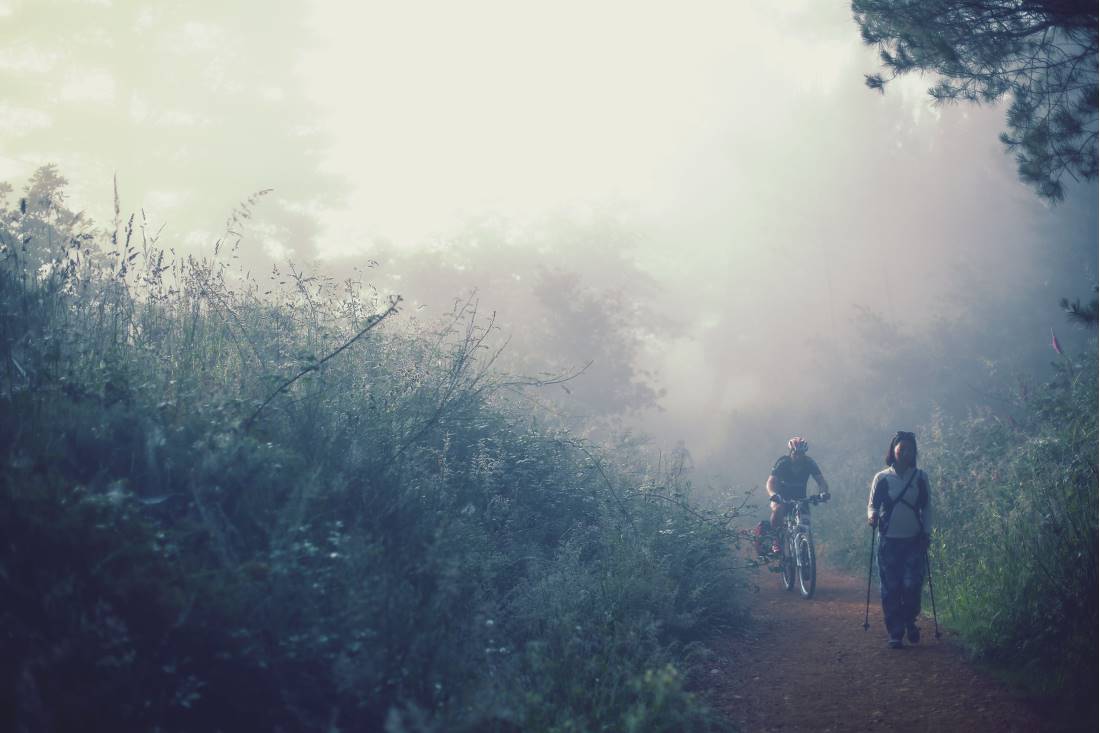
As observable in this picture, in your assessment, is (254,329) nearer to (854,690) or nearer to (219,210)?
(854,690)

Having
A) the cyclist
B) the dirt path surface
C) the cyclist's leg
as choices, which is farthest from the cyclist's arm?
the dirt path surface

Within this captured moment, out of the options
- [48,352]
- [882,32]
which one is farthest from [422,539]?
[882,32]

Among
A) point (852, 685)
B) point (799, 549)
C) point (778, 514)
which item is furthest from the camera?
point (778, 514)

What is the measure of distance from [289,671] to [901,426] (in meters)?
26.8

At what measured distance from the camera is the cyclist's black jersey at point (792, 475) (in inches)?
414

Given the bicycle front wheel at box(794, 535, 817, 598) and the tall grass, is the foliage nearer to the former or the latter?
the tall grass

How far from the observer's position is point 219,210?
15852 millimetres

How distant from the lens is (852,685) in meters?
5.59

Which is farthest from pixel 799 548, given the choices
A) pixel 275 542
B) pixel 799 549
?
pixel 275 542

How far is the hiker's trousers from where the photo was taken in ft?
21.5

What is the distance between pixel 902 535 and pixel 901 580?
0.42 meters

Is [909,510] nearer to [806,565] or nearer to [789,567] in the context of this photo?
[806,565]

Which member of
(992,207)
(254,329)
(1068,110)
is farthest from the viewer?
(992,207)

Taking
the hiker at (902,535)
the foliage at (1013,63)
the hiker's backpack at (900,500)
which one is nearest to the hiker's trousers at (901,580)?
the hiker at (902,535)
